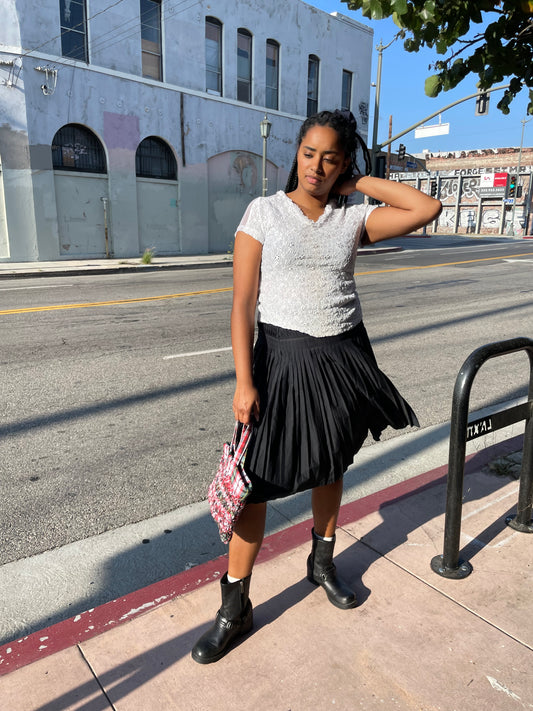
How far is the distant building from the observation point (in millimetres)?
45156

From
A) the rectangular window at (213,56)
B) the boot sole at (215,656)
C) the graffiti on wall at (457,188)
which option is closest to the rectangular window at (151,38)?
the rectangular window at (213,56)

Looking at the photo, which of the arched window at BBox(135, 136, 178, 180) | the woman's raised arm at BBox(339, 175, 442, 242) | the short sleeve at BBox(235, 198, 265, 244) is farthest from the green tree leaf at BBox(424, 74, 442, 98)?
the arched window at BBox(135, 136, 178, 180)

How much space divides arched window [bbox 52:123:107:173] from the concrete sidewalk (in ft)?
60.1

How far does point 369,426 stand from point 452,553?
740mm

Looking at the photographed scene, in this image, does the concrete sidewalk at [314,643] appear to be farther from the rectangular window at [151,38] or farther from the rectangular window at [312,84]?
the rectangular window at [312,84]

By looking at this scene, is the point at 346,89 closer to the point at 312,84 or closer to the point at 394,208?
the point at 312,84

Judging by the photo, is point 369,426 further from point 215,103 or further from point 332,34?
point 332,34

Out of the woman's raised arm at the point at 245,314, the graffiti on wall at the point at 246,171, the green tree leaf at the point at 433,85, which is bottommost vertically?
the woman's raised arm at the point at 245,314

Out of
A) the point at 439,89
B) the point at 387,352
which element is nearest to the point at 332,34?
the point at 387,352

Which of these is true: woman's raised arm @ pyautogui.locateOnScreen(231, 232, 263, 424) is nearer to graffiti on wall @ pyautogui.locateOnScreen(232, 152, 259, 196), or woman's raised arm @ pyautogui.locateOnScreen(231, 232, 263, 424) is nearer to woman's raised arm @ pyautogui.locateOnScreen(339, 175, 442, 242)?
woman's raised arm @ pyautogui.locateOnScreen(339, 175, 442, 242)

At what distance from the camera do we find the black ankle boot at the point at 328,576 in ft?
7.73

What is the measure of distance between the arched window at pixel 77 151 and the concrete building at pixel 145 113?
0.13 ft

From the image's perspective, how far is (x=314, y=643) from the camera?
2.15 meters

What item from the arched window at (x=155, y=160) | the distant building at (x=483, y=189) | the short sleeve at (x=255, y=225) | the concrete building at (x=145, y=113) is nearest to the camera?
the short sleeve at (x=255, y=225)
